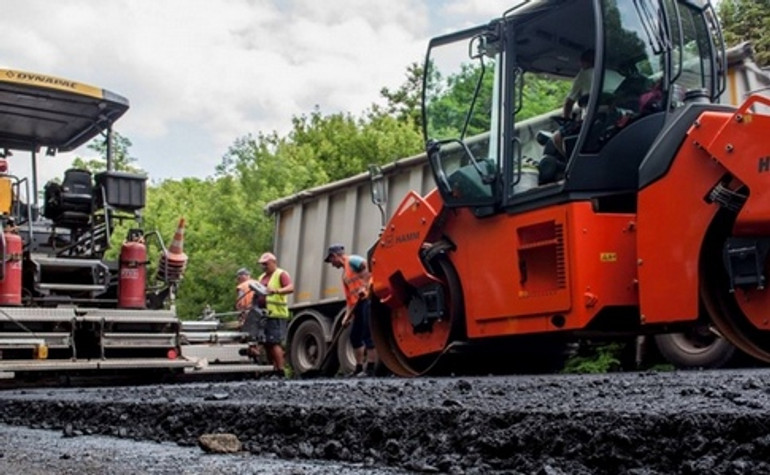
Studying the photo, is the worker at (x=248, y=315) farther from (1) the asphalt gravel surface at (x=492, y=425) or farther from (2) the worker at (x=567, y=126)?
(1) the asphalt gravel surface at (x=492, y=425)

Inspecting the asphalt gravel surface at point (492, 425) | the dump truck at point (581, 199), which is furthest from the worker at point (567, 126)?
the asphalt gravel surface at point (492, 425)

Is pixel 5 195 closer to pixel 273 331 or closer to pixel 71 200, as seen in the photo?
pixel 71 200

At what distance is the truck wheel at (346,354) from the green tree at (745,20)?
9653mm

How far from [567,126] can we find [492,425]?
3.66 meters

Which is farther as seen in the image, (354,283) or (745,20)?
(745,20)

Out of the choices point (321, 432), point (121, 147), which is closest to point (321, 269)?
point (321, 432)

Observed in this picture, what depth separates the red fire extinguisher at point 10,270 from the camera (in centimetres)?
712

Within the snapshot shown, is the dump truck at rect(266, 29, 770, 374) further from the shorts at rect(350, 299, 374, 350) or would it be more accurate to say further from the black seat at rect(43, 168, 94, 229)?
the black seat at rect(43, 168, 94, 229)

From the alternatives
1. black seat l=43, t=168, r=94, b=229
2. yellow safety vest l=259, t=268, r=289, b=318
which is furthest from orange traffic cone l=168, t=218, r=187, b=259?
yellow safety vest l=259, t=268, r=289, b=318

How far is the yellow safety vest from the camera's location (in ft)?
33.0

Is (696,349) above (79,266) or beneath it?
beneath

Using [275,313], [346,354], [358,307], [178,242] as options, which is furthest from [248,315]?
[178,242]

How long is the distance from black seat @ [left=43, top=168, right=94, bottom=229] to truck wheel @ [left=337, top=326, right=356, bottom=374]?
3355mm

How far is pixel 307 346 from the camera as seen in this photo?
39.1 ft
